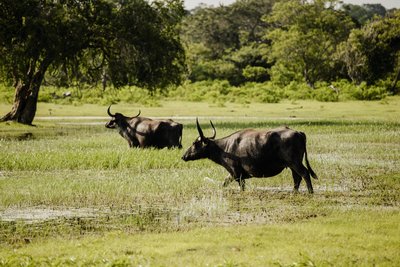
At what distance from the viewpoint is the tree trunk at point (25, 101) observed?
95.7 feet

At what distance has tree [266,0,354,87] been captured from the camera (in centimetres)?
5719

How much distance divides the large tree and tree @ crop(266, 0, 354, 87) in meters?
27.0

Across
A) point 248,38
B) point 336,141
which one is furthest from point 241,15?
point 336,141

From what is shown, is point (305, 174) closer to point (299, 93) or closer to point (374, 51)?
point (299, 93)

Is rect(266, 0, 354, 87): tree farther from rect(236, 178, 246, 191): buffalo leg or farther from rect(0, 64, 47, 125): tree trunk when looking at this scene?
rect(236, 178, 246, 191): buffalo leg

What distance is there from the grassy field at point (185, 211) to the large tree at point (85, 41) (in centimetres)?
721

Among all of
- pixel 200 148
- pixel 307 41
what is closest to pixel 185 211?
pixel 200 148

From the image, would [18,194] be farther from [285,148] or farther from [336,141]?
[336,141]

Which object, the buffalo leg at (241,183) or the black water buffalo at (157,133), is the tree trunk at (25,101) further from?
the buffalo leg at (241,183)

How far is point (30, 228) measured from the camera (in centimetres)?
892

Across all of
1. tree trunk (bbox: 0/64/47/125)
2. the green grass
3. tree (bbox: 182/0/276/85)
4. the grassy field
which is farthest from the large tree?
tree (bbox: 182/0/276/85)

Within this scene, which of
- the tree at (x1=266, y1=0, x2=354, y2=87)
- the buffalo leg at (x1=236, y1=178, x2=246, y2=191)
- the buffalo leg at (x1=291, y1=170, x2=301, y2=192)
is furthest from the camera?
the tree at (x1=266, y1=0, x2=354, y2=87)

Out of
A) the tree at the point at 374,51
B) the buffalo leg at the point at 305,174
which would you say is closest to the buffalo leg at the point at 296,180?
the buffalo leg at the point at 305,174

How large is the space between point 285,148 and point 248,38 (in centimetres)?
6214
